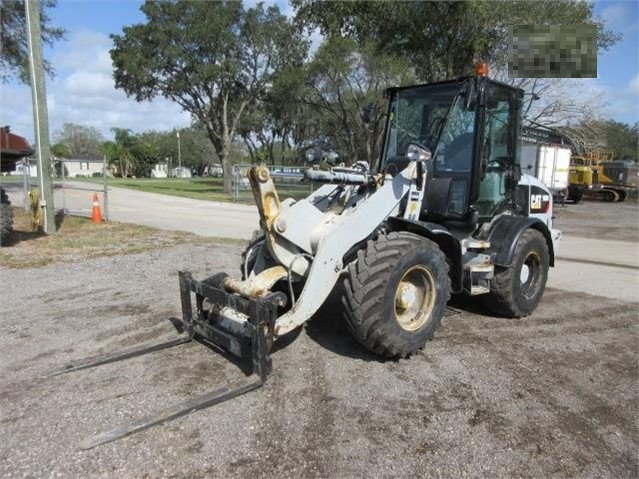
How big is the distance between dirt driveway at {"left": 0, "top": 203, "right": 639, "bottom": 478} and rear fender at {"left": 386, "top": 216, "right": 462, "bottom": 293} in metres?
0.67

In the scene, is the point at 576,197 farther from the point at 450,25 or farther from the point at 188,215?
the point at 188,215

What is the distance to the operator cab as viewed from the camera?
5523mm

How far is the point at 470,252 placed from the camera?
582 centimetres

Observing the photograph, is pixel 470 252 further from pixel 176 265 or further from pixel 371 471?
pixel 176 265

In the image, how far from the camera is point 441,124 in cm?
558

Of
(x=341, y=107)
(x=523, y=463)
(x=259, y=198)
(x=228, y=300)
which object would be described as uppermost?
(x=341, y=107)

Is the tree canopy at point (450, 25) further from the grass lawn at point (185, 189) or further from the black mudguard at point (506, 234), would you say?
the black mudguard at point (506, 234)

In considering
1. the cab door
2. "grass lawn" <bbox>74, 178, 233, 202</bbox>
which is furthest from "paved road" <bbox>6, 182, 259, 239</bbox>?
the cab door

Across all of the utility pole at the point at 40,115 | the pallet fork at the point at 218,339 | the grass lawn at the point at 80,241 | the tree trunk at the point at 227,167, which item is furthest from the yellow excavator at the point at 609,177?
the pallet fork at the point at 218,339

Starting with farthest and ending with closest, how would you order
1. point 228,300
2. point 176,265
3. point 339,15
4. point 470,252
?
1. point 339,15
2. point 176,265
3. point 470,252
4. point 228,300

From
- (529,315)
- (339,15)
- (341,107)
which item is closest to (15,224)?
(529,315)

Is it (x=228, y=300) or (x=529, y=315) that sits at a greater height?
(x=228, y=300)

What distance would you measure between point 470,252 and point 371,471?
127 inches

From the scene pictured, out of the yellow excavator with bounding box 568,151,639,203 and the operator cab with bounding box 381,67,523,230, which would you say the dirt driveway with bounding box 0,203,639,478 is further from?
the yellow excavator with bounding box 568,151,639,203
